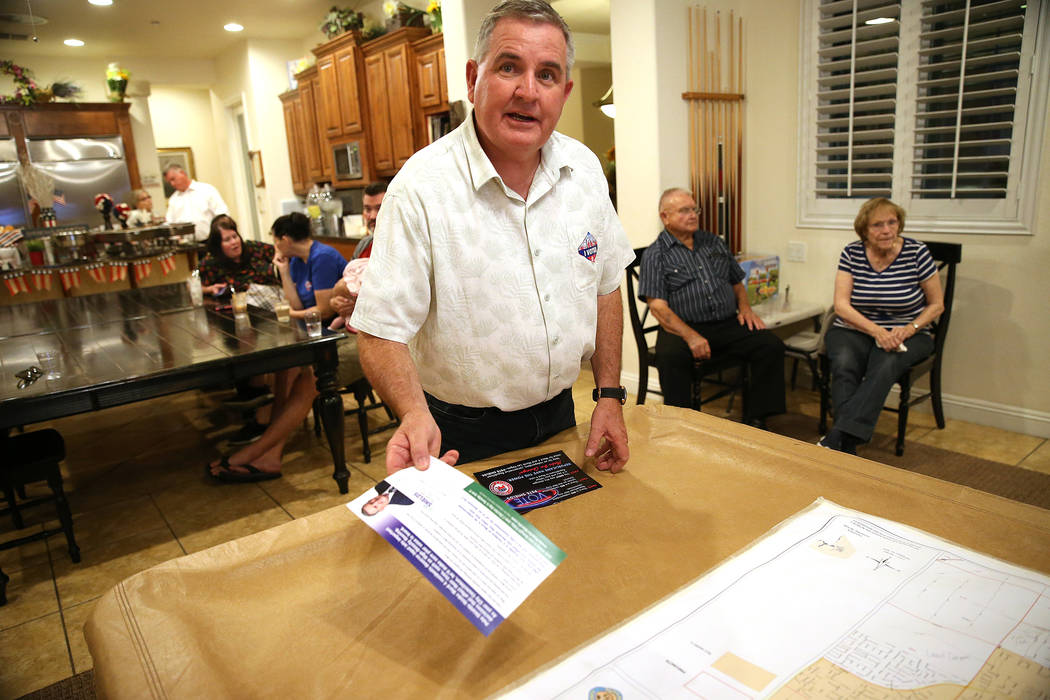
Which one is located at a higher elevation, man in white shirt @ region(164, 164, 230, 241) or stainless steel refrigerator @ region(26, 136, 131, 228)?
stainless steel refrigerator @ region(26, 136, 131, 228)

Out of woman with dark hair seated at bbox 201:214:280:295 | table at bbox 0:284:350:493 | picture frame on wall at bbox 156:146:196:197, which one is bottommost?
table at bbox 0:284:350:493

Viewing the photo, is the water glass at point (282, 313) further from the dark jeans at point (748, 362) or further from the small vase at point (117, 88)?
the small vase at point (117, 88)

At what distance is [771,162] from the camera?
4.21 m

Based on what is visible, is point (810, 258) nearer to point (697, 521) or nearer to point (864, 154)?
point (864, 154)

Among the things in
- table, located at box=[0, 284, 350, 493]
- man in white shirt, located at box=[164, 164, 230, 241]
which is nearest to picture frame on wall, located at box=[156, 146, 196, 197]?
man in white shirt, located at box=[164, 164, 230, 241]

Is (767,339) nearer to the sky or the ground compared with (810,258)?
nearer to the ground

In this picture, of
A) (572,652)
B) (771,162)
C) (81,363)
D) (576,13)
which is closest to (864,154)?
(771,162)

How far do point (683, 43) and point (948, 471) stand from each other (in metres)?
2.63

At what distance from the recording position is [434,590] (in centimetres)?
95

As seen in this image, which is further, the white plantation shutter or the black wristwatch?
the white plantation shutter

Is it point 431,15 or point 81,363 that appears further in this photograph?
point 431,15

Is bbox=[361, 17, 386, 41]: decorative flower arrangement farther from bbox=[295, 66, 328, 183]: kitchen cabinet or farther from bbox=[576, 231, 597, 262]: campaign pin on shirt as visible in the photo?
bbox=[576, 231, 597, 262]: campaign pin on shirt

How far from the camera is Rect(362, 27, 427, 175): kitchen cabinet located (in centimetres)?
576

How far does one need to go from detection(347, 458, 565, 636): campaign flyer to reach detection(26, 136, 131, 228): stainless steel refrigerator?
986 cm
